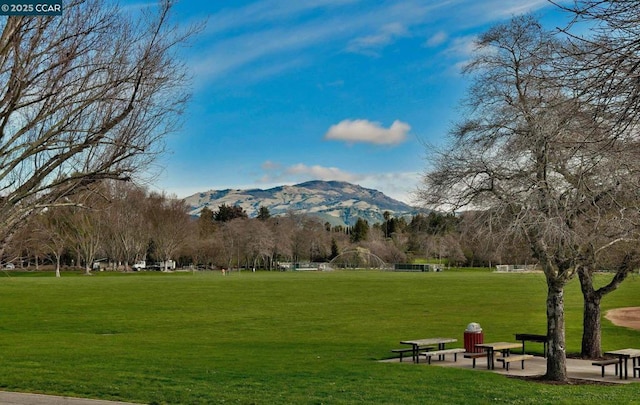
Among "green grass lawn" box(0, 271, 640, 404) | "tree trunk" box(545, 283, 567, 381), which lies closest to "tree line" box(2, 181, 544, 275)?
"green grass lawn" box(0, 271, 640, 404)

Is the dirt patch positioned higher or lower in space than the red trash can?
lower

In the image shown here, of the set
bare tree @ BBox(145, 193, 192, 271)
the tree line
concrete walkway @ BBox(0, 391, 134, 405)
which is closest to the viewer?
concrete walkway @ BBox(0, 391, 134, 405)

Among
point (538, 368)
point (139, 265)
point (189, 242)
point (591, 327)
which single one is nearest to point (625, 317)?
point (591, 327)

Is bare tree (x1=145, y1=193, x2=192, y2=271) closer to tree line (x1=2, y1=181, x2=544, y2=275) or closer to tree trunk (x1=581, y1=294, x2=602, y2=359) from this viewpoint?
tree line (x1=2, y1=181, x2=544, y2=275)

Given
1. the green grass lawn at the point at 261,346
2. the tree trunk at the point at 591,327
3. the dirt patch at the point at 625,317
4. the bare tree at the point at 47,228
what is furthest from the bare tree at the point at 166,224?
the tree trunk at the point at 591,327

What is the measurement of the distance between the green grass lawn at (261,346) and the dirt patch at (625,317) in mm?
1449

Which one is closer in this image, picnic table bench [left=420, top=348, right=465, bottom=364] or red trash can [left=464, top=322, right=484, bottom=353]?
picnic table bench [left=420, top=348, right=465, bottom=364]

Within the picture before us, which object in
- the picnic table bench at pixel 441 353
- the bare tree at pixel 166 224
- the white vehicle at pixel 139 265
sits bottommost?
the picnic table bench at pixel 441 353

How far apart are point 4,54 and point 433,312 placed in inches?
1326

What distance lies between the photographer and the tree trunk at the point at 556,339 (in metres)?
17.4

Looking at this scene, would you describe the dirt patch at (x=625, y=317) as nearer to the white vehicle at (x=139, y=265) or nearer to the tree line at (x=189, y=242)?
the tree line at (x=189, y=242)

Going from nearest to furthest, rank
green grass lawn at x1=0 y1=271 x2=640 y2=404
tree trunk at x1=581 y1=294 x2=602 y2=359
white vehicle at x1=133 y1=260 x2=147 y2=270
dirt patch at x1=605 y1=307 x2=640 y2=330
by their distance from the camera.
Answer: green grass lawn at x1=0 y1=271 x2=640 y2=404 < tree trunk at x1=581 y1=294 x2=602 y2=359 < dirt patch at x1=605 y1=307 x2=640 y2=330 < white vehicle at x1=133 y1=260 x2=147 y2=270

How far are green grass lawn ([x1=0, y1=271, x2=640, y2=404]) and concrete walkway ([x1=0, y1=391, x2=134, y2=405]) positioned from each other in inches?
25.1

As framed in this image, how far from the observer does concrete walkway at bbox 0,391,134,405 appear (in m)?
11.8
